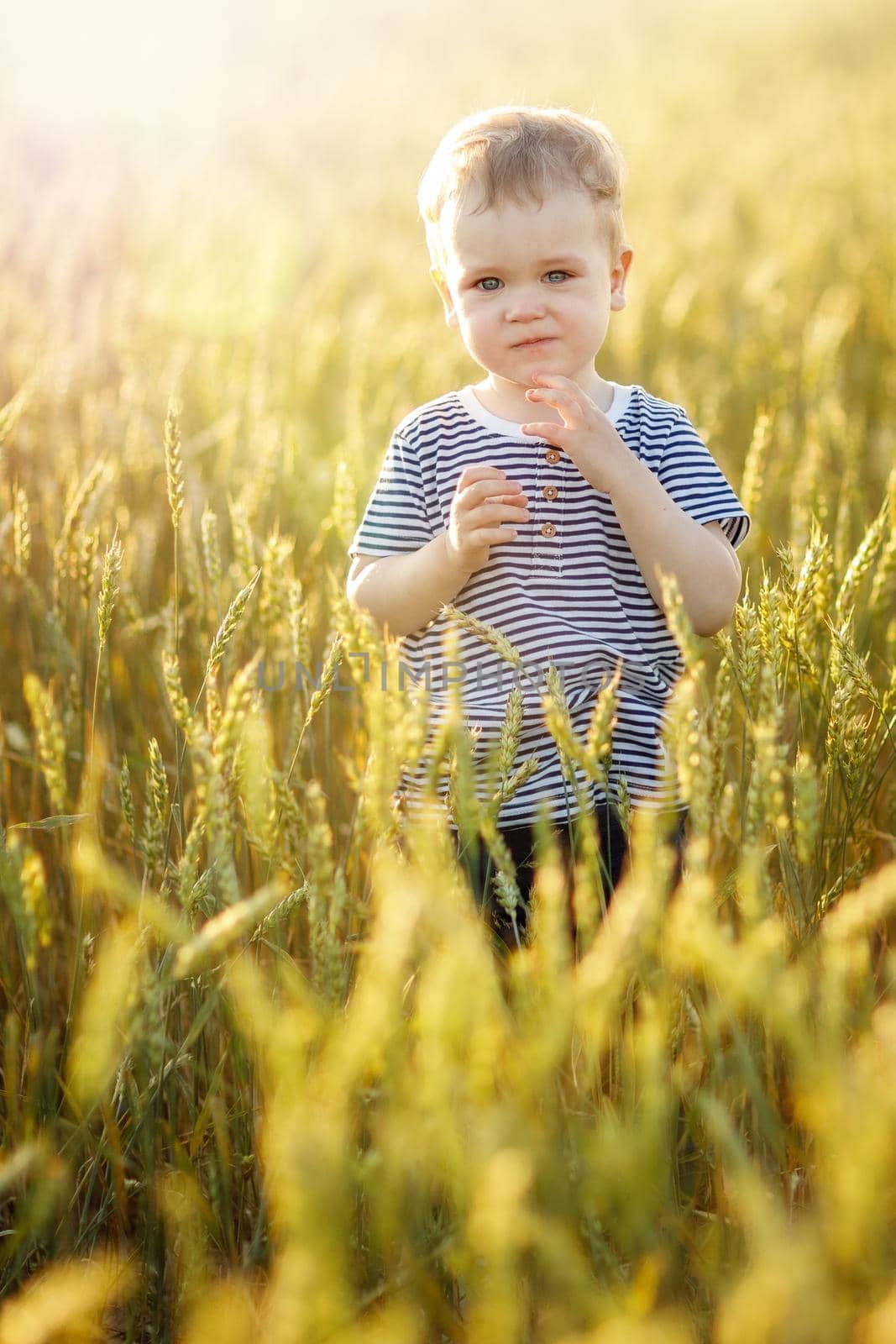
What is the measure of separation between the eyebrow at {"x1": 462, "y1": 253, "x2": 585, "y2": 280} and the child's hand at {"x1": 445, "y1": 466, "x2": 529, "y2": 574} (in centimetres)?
22

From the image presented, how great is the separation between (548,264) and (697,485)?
0.31 metres

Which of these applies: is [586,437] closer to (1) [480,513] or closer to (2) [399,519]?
(1) [480,513]

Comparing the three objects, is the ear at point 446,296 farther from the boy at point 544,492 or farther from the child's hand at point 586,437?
the child's hand at point 586,437

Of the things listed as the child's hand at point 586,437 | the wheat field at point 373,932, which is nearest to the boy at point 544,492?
the child's hand at point 586,437

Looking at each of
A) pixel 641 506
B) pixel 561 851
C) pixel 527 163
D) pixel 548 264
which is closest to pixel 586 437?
pixel 641 506

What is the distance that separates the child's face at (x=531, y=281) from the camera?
1.24m

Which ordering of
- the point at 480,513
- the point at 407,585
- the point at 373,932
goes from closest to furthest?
1. the point at 373,932
2. the point at 480,513
3. the point at 407,585

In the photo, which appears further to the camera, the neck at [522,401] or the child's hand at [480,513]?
the neck at [522,401]

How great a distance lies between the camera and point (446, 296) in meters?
1.38

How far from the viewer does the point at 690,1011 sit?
1152 millimetres

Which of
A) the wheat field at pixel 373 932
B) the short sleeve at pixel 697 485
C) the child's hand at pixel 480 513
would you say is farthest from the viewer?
the short sleeve at pixel 697 485

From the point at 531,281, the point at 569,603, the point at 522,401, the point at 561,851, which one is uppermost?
the point at 531,281

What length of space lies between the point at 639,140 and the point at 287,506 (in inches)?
241

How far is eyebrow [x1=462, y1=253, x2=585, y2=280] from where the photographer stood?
1.24 m
